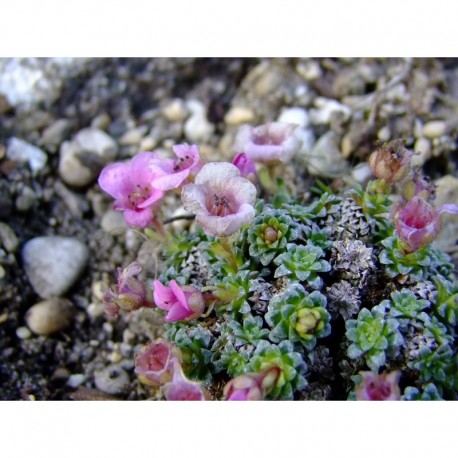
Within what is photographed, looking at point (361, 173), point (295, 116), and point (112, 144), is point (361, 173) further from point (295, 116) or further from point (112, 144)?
point (112, 144)

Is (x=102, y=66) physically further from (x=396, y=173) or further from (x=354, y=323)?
(x=354, y=323)

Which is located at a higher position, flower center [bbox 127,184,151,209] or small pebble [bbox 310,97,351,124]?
small pebble [bbox 310,97,351,124]

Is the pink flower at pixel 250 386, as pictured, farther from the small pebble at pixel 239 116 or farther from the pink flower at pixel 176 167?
the small pebble at pixel 239 116

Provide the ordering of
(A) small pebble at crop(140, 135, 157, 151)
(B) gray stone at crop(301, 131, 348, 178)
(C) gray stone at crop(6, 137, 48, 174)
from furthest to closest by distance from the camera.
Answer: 1. (A) small pebble at crop(140, 135, 157, 151)
2. (C) gray stone at crop(6, 137, 48, 174)
3. (B) gray stone at crop(301, 131, 348, 178)

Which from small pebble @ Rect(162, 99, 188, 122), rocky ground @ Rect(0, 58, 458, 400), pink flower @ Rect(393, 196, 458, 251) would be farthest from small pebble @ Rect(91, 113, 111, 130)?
pink flower @ Rect(393, 196, 458, 251)

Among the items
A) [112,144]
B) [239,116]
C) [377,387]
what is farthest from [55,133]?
[377,387]

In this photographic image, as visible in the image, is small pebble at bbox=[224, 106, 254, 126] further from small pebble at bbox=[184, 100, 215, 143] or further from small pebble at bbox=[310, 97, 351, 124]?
small pebble at bbox=[310, 97, 351, 124]

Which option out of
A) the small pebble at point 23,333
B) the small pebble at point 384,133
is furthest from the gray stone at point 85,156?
the small pebble at point 384,133
